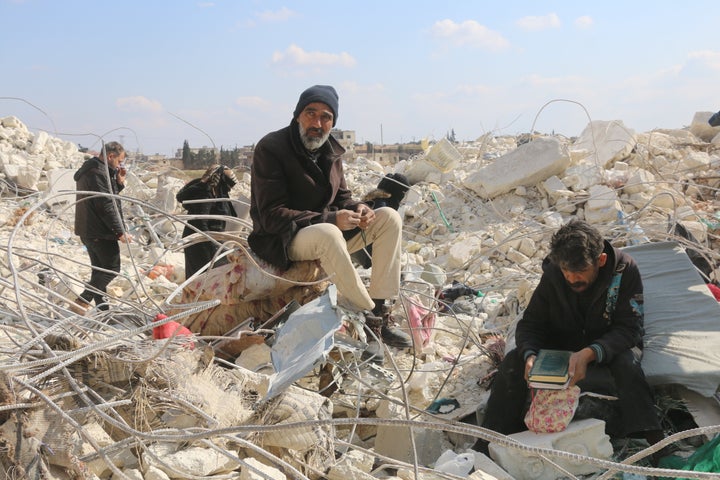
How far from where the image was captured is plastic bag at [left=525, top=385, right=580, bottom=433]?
9.94 feet

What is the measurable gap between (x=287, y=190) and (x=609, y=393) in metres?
1.98

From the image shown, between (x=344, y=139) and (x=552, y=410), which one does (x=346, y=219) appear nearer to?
(x=552, y=410)

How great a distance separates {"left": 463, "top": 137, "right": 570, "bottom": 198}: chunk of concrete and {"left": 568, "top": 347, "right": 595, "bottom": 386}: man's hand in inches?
252

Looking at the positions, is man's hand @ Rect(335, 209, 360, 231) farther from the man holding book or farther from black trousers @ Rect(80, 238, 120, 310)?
black trousers @ Rect(80, 238, 120, 310)

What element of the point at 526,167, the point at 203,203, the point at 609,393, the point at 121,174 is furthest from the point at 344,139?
the point at 609,393

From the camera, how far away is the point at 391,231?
3652 millimetres

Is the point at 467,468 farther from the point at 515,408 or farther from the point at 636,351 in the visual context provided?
the point at 636,351

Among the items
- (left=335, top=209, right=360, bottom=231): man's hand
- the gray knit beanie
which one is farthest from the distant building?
(left=335, top=209, right=360, bottom=231): man's hand

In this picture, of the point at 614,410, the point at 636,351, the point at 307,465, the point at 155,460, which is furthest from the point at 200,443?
the point at 636,351

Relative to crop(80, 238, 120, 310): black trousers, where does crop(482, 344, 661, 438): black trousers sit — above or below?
below

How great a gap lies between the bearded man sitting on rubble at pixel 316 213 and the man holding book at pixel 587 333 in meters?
0.76

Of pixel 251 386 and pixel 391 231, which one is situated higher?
pixel 391 231

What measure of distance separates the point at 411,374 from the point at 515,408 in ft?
2.17

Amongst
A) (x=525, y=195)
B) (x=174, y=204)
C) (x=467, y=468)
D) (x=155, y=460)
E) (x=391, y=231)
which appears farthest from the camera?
(x=174, y=204)
